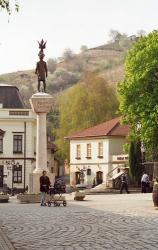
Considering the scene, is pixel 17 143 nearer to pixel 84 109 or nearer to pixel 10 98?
pixel 10 98

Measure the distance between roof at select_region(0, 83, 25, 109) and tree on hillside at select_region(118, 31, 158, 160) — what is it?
22.4 meters

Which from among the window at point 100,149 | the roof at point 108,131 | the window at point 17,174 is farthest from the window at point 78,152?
the window at point 17,174

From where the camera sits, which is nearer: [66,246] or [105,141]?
[66,246]

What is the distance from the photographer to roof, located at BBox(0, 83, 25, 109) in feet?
229

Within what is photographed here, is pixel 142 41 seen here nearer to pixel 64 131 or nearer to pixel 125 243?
pixel 64 131

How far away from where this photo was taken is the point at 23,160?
66.8m

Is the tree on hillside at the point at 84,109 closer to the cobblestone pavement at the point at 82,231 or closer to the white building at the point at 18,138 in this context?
the white building at the point at 18,138

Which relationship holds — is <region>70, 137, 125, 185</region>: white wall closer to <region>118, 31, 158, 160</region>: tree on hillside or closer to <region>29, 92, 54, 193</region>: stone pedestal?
<region>118, 31, 158, 160</region>: tree on hillside

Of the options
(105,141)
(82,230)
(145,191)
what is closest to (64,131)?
(105,141)

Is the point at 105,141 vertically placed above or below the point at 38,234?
above

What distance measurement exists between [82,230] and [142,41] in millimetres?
36756

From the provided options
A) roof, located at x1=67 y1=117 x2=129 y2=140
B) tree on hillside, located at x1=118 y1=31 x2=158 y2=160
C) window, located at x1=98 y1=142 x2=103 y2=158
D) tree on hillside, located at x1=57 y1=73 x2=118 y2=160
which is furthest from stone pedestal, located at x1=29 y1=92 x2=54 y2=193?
tree on hillside, located at x1=57 y1=73 x2=118 y2=160

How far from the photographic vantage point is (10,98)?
70562mm

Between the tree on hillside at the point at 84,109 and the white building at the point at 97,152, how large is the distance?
15.2ft
